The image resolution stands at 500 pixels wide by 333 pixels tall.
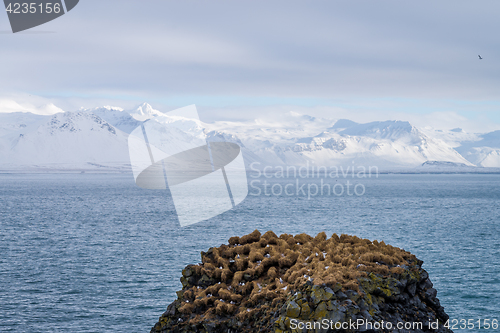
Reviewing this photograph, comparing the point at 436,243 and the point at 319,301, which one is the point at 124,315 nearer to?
the point at 319,301

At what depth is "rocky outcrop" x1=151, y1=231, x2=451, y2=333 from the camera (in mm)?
15586

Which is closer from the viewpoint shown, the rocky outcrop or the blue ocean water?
the rocky outcrop

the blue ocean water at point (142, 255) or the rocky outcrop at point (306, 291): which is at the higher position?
the rocky outcrop at point (306, 291)

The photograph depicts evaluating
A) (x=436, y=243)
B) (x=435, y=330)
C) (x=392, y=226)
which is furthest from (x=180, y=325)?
(x=392, y=226)

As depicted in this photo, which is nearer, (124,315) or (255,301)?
(255,301)

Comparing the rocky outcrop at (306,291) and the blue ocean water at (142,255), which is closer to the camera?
the rocky outcrop at (306,291)

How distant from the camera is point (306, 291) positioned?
1619 centimetres

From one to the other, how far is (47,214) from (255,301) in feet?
272

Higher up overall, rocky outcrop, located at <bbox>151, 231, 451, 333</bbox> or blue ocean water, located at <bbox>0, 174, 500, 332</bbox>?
rocky outcrop, located at <bbox>151, 231, 451, 333</bbox>

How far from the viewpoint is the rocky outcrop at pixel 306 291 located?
51.1ft

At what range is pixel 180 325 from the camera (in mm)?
18781

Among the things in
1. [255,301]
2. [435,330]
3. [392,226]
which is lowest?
[392,226]

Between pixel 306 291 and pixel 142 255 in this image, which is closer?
pixel 306 291

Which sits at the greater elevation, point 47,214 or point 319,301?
point 319,301
